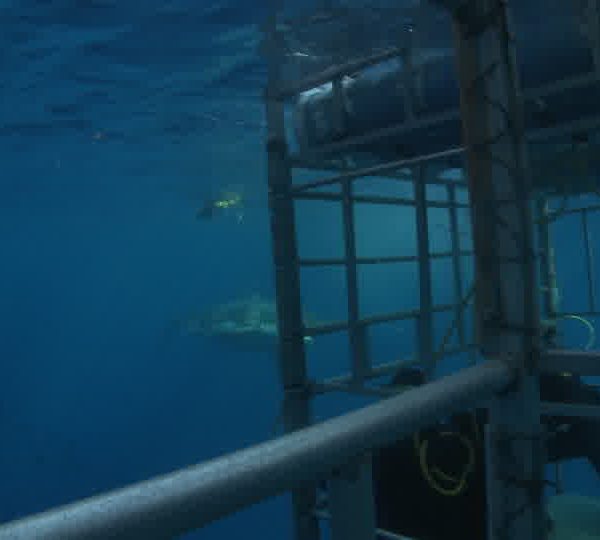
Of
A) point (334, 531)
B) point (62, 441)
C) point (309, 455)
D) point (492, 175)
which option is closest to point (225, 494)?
point (309, 455)

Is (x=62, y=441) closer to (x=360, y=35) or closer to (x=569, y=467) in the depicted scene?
(x=569, y=467)

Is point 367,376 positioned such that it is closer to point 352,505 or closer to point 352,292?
point 352,292

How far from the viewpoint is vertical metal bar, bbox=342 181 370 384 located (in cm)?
569

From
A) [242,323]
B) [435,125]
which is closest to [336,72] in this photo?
[435,125]

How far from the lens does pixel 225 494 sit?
1.24 metres

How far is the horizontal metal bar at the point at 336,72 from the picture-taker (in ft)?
17.4

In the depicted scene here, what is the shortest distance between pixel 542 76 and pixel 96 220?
166 feet

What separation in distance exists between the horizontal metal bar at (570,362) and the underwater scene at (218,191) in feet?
2.74

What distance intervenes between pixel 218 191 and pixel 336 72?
1371 inches

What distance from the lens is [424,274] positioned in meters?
5.54

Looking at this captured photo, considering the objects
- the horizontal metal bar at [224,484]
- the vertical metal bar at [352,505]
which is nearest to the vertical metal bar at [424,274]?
the horizontal metal bar at [224,484]

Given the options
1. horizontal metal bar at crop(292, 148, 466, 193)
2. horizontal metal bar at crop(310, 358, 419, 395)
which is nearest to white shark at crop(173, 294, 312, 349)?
horizontal metal bar at crop(310, 358, 419, 395)

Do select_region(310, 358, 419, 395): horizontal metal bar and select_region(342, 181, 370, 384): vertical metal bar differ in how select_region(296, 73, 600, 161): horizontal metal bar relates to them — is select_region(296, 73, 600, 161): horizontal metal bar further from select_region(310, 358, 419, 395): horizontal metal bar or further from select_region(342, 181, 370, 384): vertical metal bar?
select_region(310, 358, 419, 395): horizontal metal bar

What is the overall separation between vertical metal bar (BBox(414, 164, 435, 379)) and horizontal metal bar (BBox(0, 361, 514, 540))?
354cm
